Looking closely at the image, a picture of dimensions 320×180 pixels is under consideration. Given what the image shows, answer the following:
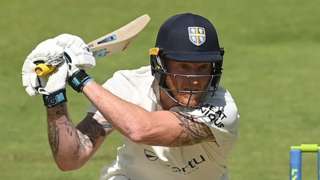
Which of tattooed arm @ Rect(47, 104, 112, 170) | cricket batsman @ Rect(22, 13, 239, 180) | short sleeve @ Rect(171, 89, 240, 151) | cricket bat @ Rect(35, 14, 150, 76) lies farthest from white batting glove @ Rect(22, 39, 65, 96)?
short sleeve @ Rect(171, 89, 240, 151)

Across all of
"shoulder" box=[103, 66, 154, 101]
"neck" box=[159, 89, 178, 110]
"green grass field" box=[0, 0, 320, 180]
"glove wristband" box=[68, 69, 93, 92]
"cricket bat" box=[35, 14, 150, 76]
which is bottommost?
"green grass field" box=[0, 0, 320, 180]

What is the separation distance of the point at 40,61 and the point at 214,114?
86 cm

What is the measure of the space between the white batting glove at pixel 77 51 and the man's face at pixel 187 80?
1.28 ft

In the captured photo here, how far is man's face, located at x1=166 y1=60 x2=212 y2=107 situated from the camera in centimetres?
451

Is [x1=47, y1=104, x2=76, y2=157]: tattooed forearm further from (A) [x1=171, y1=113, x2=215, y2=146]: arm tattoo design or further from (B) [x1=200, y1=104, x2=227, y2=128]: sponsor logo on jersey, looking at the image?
(B) [x1=200, y1=104, x2=227, y2=128]: sponsor logo on jersey

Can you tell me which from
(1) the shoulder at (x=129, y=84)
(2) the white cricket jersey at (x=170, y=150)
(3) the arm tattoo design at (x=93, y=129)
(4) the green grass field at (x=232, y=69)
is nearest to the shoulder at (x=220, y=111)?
(2) the white cricket jersey at (x=170, y=150)

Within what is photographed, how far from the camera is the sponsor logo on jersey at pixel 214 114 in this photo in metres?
4.55

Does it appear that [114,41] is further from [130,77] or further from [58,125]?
[58,125]

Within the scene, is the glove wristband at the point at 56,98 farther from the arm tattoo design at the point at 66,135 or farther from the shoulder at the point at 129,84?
the shoulder at the point at 129,84

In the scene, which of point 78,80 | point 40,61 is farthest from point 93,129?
point 40,61

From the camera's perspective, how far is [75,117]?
898 cm

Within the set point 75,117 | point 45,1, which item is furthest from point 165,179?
point 45,1

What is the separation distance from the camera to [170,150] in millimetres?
4770

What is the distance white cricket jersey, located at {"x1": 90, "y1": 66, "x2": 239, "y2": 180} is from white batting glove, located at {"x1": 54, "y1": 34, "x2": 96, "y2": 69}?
17.9 inches
